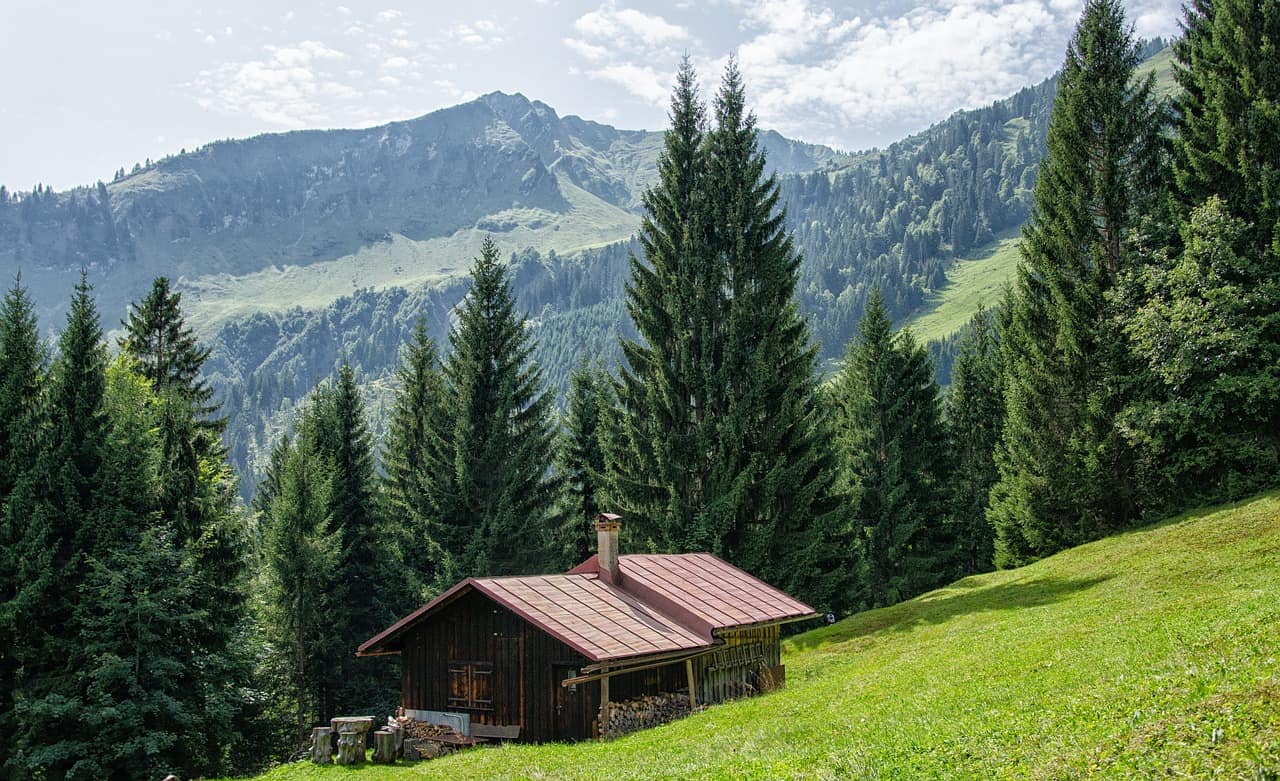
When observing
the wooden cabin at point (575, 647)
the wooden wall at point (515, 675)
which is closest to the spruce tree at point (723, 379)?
the wooden cabin at point (575, 647)

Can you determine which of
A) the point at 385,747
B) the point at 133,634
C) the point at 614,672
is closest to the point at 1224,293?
the point at 614,672

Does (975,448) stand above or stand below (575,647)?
above

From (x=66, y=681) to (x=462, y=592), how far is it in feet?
Result: 42.4

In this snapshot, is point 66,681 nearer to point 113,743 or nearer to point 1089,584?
point 113,743

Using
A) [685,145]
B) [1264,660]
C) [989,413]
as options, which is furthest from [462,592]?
[989,413]

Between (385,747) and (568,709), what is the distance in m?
4.88

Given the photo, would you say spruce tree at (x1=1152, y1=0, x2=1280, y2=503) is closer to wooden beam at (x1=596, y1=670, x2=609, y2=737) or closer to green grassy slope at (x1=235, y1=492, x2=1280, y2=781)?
green grassy slope at (x1=235, y1=492, x2=1280, y2=781)

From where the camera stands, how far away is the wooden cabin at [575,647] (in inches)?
862

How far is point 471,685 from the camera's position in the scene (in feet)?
77.3

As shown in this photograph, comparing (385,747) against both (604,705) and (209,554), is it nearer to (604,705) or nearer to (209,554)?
(604,705)

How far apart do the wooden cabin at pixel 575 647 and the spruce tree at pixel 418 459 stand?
14.9 m

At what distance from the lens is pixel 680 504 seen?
121 feet

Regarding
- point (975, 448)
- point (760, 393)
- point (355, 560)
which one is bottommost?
point (355, 560)

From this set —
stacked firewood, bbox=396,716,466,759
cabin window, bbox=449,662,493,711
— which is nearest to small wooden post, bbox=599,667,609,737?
cabin window, bbox=449,662,493,711
